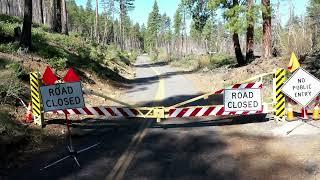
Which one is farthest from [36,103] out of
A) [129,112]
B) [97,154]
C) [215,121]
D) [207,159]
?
[207,159]

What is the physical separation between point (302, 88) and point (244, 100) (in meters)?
1.60

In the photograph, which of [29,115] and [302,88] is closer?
[302,88]

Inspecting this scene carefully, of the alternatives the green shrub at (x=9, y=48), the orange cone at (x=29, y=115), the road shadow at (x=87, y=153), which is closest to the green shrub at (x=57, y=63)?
the green shrub at (x=9, y=48)

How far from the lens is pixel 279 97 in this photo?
498 inches

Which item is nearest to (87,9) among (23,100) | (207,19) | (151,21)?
(151,21)

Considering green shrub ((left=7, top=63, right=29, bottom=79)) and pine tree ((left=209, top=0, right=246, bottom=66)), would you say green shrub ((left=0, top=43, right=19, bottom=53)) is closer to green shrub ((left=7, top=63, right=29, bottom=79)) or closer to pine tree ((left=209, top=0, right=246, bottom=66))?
green shrub ((left=7, top=63, right=29, bottom=79))

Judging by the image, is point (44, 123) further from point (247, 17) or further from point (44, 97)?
point (247, 17)

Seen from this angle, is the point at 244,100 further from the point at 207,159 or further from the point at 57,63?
the point at 57,63

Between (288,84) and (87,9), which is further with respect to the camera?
(87,9)

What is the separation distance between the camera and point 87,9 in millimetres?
154875

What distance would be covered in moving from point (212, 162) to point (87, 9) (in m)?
151

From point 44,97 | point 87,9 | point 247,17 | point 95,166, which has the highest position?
point 87,9

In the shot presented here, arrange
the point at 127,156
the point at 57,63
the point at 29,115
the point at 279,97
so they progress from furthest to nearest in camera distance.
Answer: the point at 57,63
the point at 29,115
the point at 279,97
the point at 127,156

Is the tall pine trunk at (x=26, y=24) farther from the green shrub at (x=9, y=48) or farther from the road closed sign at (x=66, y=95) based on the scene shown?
the road closed sign at (x=66, y=95)
